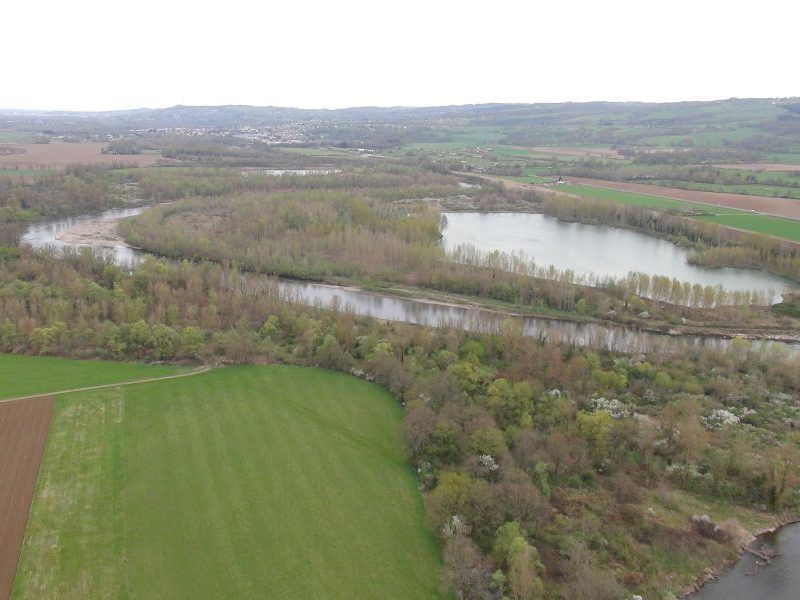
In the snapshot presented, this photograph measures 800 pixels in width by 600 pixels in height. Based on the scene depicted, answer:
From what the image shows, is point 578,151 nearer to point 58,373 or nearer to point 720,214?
point 720,214

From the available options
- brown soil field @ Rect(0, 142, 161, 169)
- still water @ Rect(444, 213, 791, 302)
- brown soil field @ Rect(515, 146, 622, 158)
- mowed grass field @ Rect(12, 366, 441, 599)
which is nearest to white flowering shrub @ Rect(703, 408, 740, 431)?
mowed grass field @ Rect(12, 366, 441, 599)

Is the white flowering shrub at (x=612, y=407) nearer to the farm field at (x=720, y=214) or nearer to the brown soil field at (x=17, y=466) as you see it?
the brown soil field at (x=17, y=466)

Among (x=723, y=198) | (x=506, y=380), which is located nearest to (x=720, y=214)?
(x=723, y=198)

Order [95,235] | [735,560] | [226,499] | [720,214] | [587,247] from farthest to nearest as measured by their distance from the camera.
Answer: [720,214] → [95,235] → [587,247] → [226,499] → [735,560]

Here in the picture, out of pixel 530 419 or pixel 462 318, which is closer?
pixel 530 419

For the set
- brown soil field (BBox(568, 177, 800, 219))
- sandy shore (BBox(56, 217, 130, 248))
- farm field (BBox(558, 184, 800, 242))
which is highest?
brown soil field (BBox(568, 177, 800, 219))

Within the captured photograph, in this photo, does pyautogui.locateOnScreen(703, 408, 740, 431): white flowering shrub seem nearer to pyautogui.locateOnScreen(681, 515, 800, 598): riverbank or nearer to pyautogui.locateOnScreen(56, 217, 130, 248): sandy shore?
pyautogui.locateOnScreen(681, 515, 800, 598): riverbank

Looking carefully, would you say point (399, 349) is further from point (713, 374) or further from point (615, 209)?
point (615, 209)

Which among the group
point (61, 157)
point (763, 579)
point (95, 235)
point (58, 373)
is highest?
point (61, 157)
